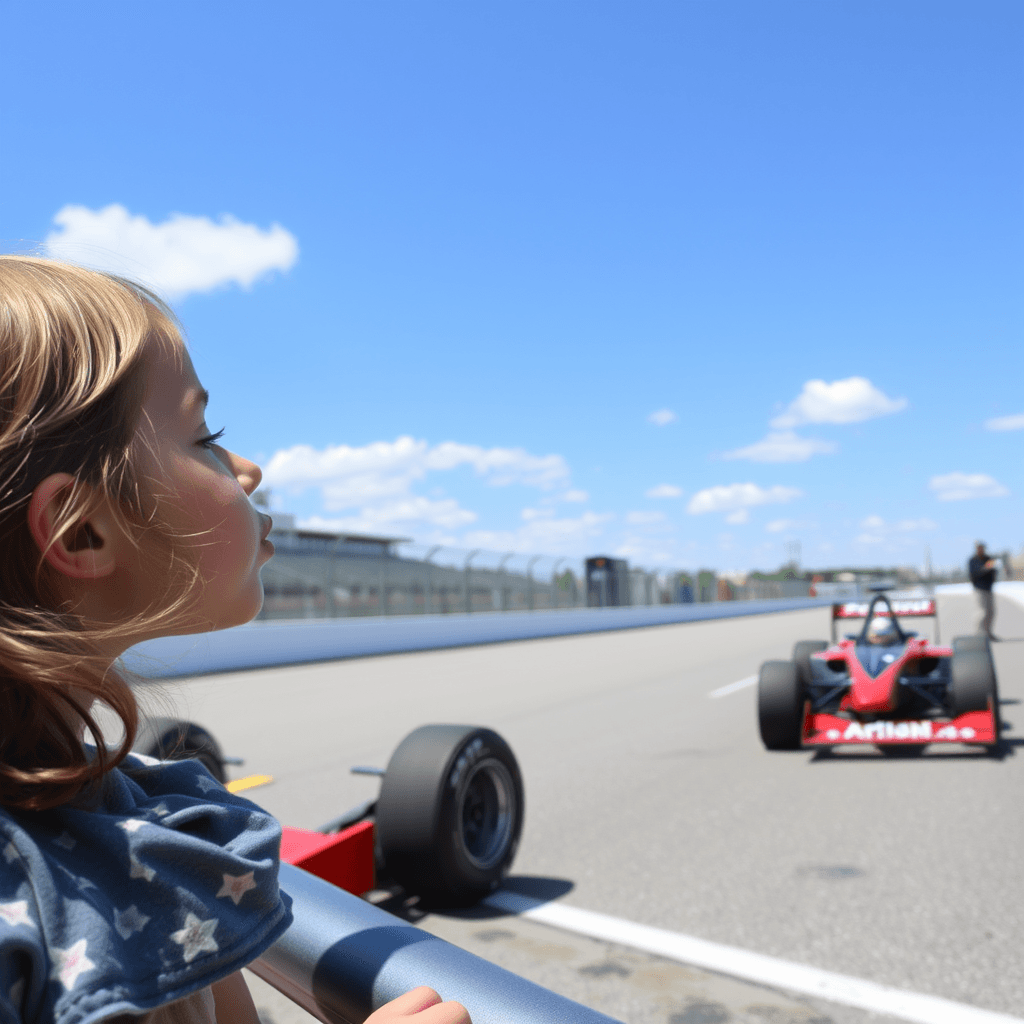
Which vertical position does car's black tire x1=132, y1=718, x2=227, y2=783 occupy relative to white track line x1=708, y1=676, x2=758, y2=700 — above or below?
above

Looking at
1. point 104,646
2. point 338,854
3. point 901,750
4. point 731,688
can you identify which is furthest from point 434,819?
point 731,688

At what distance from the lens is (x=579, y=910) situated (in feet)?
12.0

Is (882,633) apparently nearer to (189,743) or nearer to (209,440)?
(189,743)

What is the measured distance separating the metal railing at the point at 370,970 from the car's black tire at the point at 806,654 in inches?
256

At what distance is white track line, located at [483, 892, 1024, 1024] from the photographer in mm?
2742

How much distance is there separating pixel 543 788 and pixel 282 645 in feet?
33.4

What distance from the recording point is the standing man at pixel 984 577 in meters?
16.3

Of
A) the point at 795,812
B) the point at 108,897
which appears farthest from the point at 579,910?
the point at 108,897

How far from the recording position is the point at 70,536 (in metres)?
0.76

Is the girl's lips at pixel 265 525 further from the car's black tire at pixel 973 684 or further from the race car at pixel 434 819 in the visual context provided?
the car's black tire at pixel 973 684

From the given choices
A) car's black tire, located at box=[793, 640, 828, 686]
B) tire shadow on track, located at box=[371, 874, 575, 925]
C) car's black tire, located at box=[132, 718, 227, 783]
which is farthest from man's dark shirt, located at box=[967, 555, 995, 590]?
car's black tire, located at box=[132, 718, 227, 783]

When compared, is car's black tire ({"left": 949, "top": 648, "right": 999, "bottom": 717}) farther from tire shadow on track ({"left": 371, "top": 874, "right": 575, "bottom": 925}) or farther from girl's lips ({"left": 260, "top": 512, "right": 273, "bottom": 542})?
girl's lips ({"left": 260, "top": 512, "right": 273, "bottom": 542})

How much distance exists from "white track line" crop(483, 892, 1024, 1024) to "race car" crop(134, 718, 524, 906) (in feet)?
0.78

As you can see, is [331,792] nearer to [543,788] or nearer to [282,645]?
[543,788]
